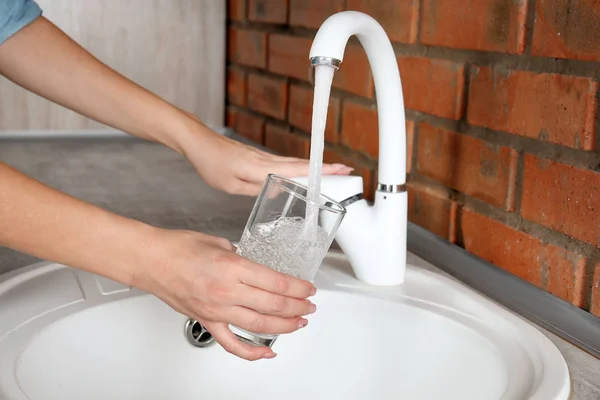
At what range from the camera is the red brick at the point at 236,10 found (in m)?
1.78

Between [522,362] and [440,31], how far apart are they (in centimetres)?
48

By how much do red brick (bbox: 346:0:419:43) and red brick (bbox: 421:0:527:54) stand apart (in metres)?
0.02

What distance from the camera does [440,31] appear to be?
3.34 feet

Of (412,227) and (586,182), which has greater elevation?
(586,182)

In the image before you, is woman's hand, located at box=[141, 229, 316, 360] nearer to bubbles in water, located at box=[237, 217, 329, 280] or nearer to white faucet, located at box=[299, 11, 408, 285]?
bubbles in water, located at box=[237, 217, 329, 280]

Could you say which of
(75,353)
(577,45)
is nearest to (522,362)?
(577,45)

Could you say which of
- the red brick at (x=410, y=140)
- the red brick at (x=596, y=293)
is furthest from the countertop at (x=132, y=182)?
the red brick at (x=410, y=140)

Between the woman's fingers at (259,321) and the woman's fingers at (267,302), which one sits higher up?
the woman's fingers at (267,302)

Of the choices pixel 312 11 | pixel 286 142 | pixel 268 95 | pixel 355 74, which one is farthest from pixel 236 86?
pixel 355 74

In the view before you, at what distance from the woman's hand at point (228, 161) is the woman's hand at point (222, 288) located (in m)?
0.31

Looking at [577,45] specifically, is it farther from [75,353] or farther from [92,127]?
[92,127]

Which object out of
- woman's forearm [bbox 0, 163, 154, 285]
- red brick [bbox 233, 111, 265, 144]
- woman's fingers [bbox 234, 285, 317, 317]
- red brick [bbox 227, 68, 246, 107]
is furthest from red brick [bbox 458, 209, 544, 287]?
red brick [bbox 227, 68, 246, 107]

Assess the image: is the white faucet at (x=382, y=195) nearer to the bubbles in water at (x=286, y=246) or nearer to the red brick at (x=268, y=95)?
the bubbles in water at (x=286, y=246)

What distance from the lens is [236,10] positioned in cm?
182
